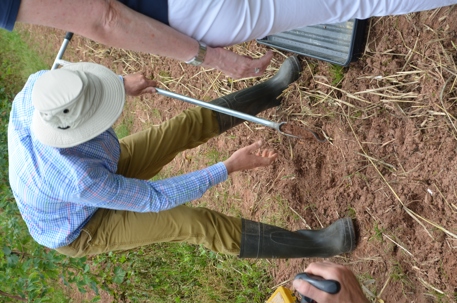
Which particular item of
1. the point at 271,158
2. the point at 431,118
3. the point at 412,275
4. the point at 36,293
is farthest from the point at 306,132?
the point at 36,293

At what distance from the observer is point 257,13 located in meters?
1.68

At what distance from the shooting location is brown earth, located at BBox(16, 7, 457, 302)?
223cm

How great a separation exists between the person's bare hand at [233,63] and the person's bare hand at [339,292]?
88 centimetres

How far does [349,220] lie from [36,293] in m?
2.44

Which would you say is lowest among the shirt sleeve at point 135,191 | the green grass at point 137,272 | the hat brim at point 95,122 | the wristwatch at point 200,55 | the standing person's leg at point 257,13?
the green grass at point 137,272

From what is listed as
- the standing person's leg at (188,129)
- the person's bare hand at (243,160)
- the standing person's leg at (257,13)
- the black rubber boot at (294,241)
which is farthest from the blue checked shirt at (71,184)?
the standing person's leg at (257,13)

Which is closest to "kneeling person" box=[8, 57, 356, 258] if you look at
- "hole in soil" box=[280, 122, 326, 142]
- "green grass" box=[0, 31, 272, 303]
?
"hole in soil" box=[280, 122, 326, 142]

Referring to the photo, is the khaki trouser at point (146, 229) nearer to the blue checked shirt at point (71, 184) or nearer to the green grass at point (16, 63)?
the blue checked shirt at point (71, 184)

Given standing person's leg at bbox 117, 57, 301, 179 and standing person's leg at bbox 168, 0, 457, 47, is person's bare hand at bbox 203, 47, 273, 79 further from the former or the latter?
standing person's leg at bbox 117, 57, 301, 179

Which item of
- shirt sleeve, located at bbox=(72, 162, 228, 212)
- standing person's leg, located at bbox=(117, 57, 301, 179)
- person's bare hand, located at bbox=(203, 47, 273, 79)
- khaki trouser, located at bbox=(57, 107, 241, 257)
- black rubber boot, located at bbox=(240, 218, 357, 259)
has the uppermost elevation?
person's bare hand, located at bbox=(203, 47, 273, 79)

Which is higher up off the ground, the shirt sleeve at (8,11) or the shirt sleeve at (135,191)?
the shirt sleeve at (8,11)

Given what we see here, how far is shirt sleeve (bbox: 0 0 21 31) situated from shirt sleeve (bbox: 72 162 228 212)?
692 millimetres

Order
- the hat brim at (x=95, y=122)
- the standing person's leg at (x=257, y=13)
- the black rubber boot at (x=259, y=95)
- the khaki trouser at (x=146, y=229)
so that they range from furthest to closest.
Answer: the black rubber boot at (x=259, y=95) < the khaki trouser at (x=146, y=229) < the hat brim at (x=95, y=122) < the standing person's leg at (x=257, y=13)

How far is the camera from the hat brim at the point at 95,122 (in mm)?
1896
